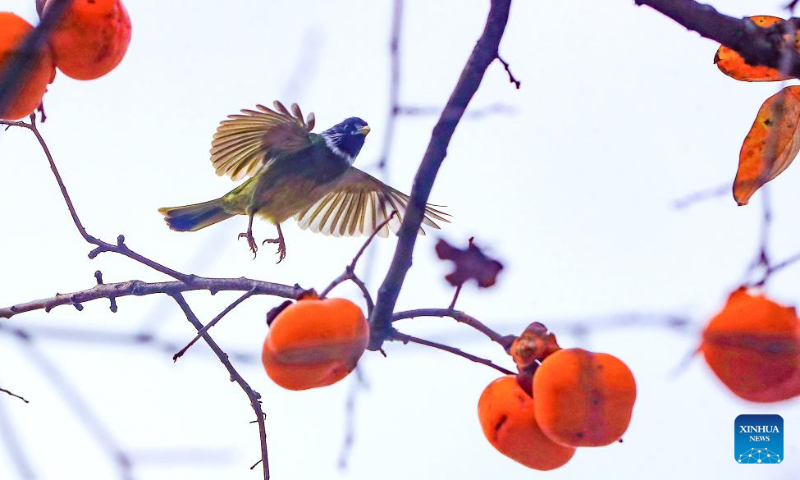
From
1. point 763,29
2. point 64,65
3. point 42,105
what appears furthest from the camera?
point 42,105

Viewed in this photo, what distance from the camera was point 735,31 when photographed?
1.75 meters

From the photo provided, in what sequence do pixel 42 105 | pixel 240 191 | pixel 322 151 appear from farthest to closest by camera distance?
1. pixel 240 191
2. pixel 322 151
3. pixel 42 105

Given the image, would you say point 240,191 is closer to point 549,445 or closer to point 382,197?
point 382,197

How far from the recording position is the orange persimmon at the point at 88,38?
188 centimetres

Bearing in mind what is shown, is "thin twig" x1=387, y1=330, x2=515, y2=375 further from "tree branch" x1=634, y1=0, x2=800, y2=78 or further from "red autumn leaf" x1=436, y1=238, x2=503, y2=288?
"tree branch" x1=634, y1=0, x2=800, y2=78

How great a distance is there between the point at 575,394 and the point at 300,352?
0.50 m

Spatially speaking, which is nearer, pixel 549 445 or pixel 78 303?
pixel 549 445

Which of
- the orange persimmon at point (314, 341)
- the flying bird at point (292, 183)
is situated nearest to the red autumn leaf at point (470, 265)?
the orange persimmon at point (314, 341)

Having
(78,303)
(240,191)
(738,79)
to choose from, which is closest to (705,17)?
(738,79)

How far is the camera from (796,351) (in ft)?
5.01

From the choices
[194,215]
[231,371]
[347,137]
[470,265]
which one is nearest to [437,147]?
[470,265]

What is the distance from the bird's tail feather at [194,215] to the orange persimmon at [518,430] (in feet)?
8.54

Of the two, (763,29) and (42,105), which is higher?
(763,29)

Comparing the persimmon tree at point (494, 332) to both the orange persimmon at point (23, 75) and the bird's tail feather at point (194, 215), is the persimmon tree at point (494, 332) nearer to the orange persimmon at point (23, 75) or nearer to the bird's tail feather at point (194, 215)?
the orange persimmon at point (23, 75)
